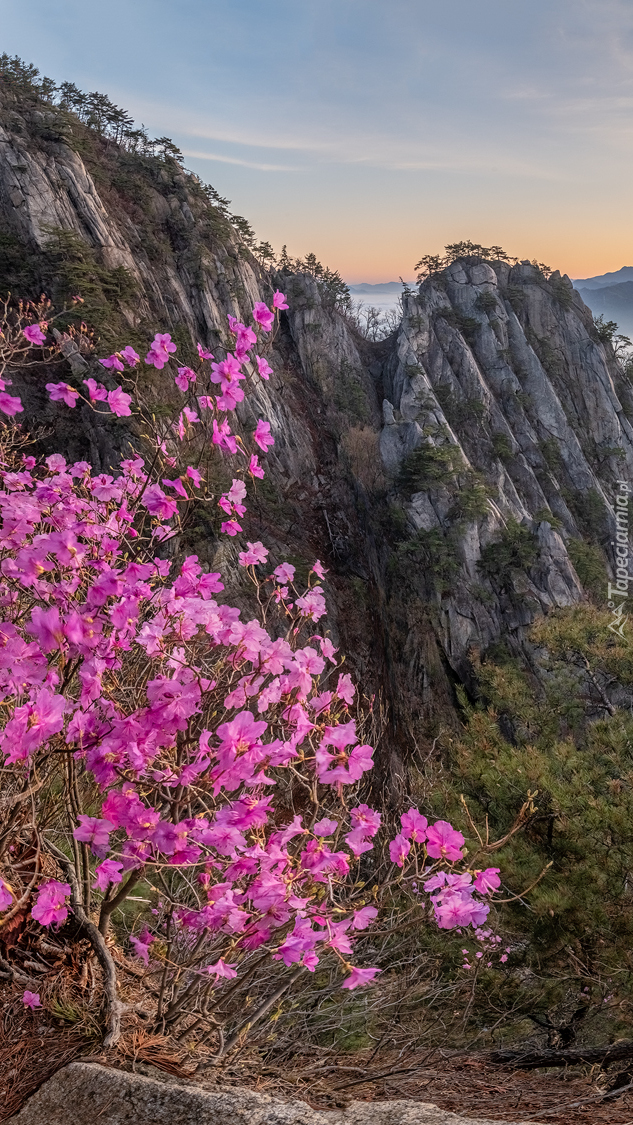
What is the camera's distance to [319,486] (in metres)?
19.0

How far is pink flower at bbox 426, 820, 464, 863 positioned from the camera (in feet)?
5.31

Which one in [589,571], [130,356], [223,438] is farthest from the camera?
[589,571]

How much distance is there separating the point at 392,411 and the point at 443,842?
18.8 m

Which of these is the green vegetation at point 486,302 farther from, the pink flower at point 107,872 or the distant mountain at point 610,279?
the distant mountain at point 610,279

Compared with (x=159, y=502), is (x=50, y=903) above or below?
below

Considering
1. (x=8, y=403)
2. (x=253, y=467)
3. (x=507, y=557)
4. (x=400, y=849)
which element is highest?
(x=8, y=403)

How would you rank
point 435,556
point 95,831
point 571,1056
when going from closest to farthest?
point 95,831
point 571,1056
point 435,556

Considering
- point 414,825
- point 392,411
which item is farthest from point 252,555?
point 392,411

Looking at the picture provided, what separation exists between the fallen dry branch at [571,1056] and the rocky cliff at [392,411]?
6166 mm

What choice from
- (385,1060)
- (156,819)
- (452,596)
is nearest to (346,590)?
(452,596)

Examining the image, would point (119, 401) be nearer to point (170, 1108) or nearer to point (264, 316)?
point (264, 316)

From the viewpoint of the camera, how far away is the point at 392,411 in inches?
762

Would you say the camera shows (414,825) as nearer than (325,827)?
No

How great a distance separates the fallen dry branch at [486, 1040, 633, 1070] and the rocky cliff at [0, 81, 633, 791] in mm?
6166
